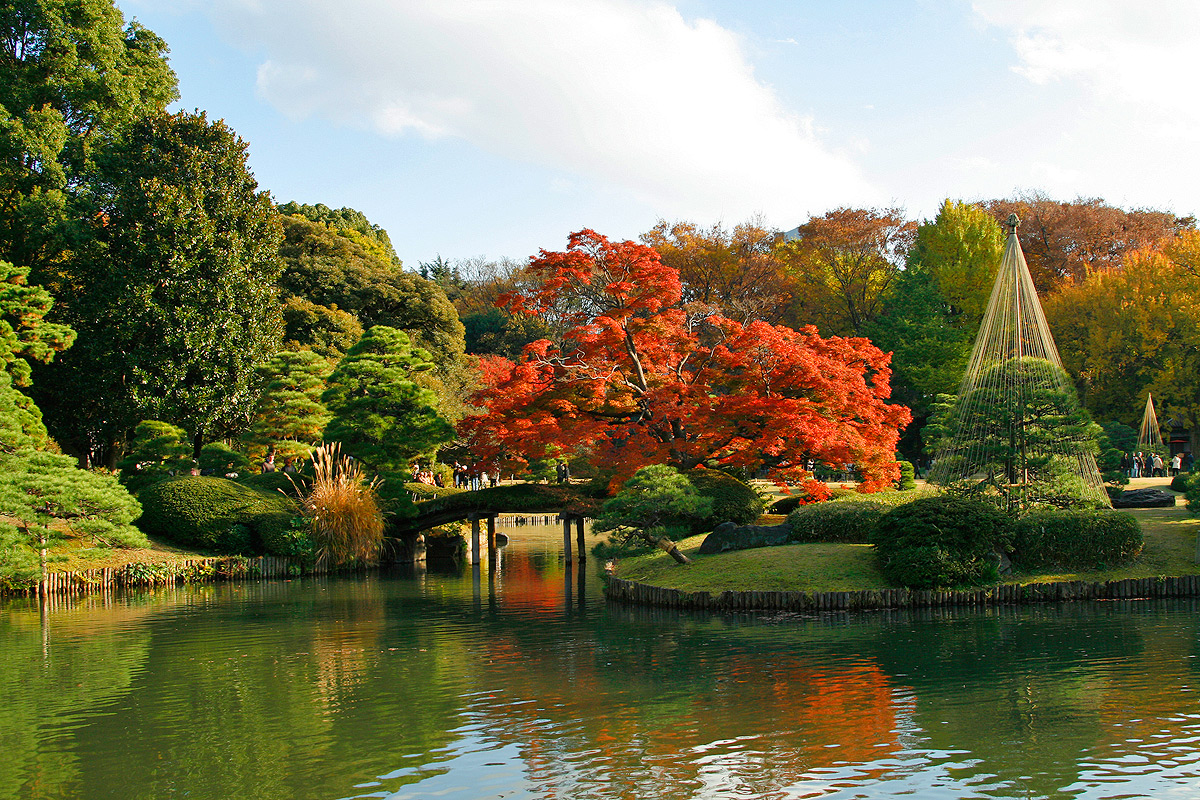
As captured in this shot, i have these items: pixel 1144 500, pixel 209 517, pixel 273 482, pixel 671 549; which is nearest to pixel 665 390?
pixel 671 549

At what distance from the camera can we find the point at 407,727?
1071cm

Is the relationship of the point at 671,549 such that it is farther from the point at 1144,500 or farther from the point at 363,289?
the point at 363,289

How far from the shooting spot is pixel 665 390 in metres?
26.3

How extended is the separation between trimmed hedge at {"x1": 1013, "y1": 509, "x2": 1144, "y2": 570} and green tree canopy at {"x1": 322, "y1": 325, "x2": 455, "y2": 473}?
18.6 m

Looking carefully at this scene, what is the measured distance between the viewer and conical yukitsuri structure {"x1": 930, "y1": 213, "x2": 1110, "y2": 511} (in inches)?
794

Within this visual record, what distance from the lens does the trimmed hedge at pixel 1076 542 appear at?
19016 millimetres

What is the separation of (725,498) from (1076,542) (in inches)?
337

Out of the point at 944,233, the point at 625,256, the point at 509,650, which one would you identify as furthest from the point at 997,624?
the point at 944,233

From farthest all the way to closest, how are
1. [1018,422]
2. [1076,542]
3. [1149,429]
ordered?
[1149,429] → [1018,422] → [1076,542]

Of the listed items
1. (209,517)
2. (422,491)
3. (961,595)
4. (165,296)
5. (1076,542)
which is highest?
(165,296)

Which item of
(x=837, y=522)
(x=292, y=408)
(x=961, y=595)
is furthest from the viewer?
(x=292, y=408)

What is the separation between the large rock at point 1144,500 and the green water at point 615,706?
353 inches

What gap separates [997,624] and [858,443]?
28.4 ft

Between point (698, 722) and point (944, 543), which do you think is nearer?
point (698, 722)
